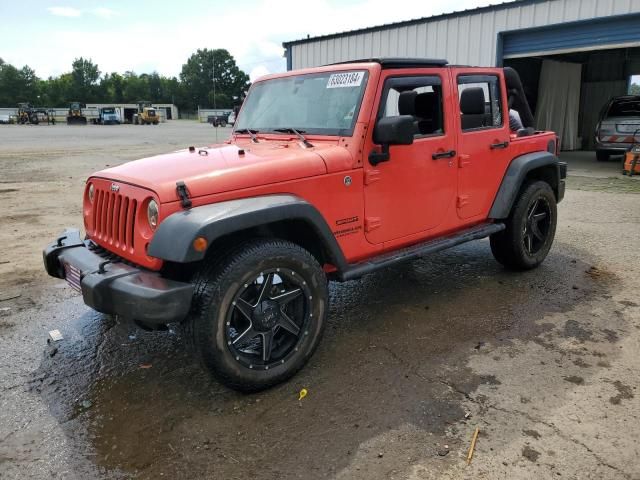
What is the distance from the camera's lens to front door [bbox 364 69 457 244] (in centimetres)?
358

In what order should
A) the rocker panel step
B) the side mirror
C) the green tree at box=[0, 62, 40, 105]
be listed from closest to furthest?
the side mirror
the rocker panel step
the green tree at box=[0, 62, 40, 105]

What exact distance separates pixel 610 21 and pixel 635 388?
10693 mm

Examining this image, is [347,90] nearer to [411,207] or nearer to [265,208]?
[411,207]

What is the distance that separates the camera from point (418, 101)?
407cm

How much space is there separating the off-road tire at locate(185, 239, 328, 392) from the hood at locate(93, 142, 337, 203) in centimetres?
37

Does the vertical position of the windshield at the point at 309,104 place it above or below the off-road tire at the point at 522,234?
above

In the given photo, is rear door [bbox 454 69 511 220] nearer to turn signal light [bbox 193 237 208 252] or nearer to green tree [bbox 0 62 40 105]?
turn signal light [bbox 193 237 208 252]

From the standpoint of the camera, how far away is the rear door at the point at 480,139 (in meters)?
4.16

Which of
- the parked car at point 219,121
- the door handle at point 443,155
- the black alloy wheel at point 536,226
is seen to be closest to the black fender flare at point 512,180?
the black alloy wheel at point 536,226

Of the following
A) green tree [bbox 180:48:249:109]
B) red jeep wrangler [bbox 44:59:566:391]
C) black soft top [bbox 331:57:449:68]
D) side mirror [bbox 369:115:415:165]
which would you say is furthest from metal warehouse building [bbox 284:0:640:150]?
green tree [bbox 180:48:249:109]

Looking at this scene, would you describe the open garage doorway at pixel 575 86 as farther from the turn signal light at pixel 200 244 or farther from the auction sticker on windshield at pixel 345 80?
the turn signal light at pixel 200 244

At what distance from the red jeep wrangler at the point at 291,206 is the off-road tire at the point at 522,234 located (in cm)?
22

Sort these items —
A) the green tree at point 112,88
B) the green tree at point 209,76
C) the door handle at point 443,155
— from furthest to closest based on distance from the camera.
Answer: the green tree at point 209,76
the green tree at point 112,88
the door handle at point 443,155

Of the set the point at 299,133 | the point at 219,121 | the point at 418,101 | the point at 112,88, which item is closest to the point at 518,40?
the point at 418,101
